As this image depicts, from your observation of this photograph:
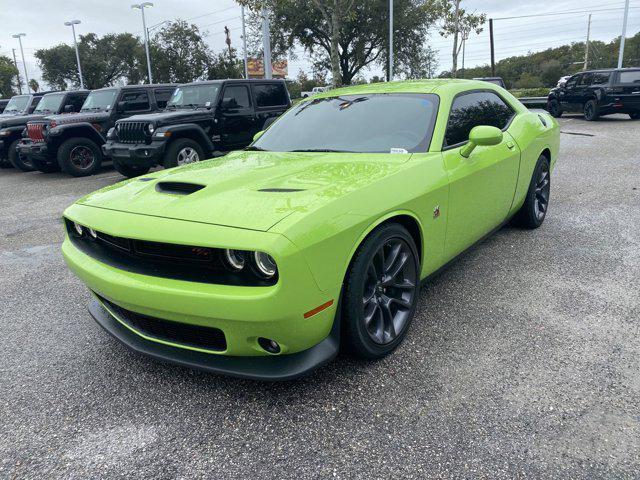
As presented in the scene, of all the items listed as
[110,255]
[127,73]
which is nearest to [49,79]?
[127,73]

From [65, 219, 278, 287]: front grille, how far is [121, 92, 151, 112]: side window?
350 inches

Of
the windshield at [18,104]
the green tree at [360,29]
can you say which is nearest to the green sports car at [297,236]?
the windshield at [18,104]

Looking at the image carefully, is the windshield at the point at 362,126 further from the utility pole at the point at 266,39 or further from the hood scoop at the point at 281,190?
the utility pole at the point at 266,39

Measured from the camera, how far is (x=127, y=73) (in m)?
54.9

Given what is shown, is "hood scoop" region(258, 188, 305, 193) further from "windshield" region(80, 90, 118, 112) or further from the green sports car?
"windshield" region(80, 90, 118, 112)

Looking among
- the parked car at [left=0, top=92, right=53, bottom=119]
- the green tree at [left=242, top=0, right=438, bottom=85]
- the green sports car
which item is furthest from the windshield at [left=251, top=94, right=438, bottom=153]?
the green tree at [left=242, top=0, right=438, bottom=85]

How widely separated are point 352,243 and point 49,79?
64.5 meters

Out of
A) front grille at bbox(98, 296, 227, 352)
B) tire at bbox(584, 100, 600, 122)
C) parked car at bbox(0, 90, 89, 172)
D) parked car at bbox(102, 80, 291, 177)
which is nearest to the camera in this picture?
front grille at bbox(98, 296, 227, 352)

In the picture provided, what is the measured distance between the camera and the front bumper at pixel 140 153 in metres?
8.26

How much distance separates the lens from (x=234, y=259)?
84.1 inches

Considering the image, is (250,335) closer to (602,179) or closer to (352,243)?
(352,243)

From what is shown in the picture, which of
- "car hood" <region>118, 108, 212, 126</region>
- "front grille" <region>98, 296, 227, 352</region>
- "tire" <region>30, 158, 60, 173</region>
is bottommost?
"tire" <region>30, 158, 60, 173</region>

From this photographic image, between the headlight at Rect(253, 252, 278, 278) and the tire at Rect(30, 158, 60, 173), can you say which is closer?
the headlight at Rect(253, 252, 278, 278)

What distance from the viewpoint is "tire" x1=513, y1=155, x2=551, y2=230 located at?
458cm
